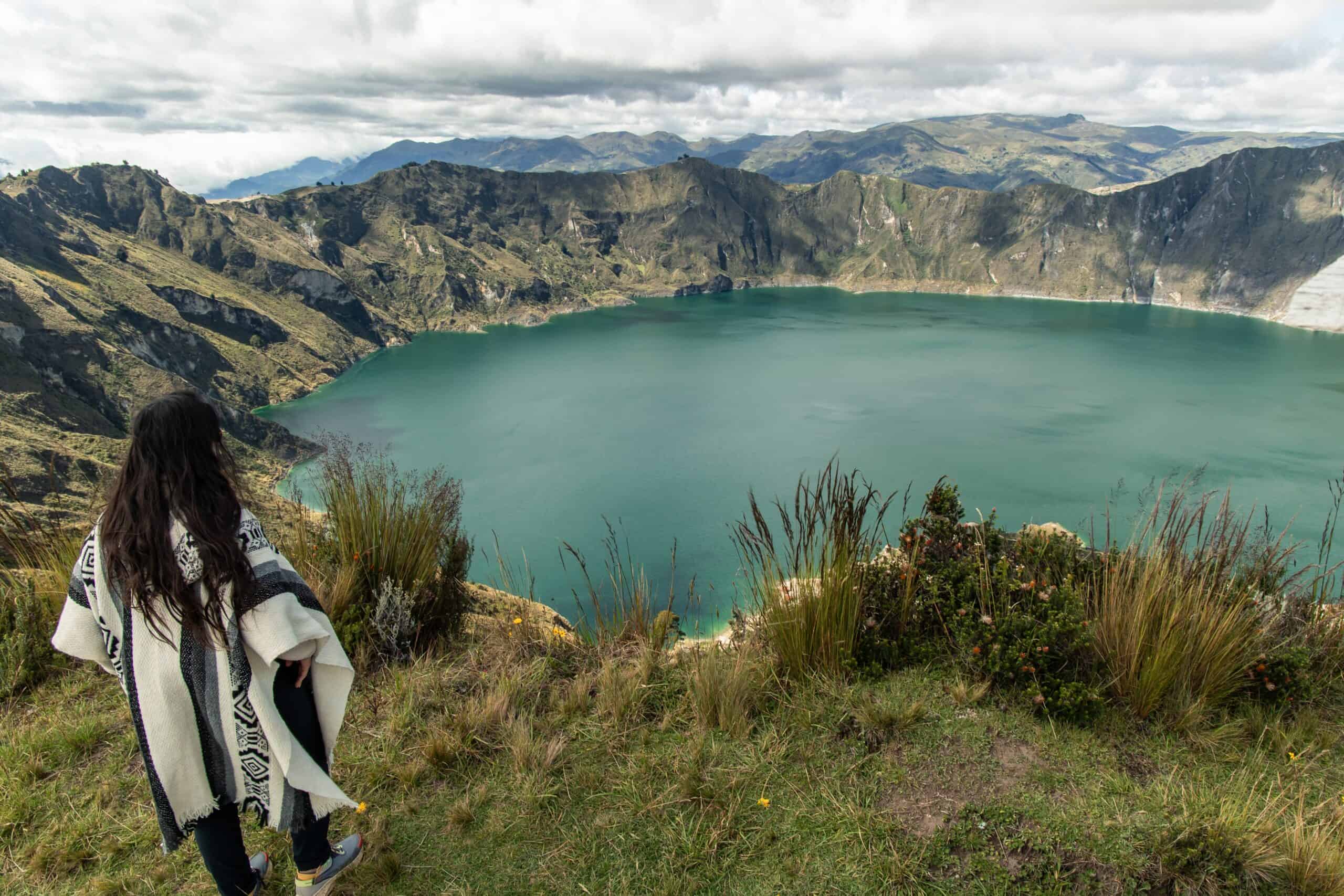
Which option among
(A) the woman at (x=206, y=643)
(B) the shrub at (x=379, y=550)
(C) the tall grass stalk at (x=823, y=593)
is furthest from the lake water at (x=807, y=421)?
(A) the woman at (x=206, y=643)

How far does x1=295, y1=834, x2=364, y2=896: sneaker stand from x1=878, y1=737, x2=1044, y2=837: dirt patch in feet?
6.46

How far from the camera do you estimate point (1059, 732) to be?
9.59 feet

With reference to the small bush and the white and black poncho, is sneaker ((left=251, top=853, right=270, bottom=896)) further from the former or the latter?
the small bush

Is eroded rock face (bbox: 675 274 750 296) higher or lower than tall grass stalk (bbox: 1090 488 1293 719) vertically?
lower

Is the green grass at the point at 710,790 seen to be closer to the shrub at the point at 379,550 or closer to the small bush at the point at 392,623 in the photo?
the small bush at the point at 392,623

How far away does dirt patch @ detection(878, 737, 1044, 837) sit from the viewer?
8.43ft

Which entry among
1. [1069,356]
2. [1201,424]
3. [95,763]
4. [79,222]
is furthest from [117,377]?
[1069,356]

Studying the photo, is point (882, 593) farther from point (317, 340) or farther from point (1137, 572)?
point (317, 340)

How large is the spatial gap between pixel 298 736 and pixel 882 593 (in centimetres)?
276

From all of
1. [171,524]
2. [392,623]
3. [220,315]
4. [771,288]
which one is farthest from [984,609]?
[771,288]

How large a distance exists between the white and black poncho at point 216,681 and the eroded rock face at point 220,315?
96.0m

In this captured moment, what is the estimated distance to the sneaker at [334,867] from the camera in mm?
2404

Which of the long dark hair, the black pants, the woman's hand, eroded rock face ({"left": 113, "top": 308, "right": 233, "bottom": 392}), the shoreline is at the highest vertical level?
the long dark hair

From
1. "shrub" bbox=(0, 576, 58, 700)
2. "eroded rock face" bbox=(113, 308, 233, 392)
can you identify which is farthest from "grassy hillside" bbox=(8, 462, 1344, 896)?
"eroded rock face" bbox=(113, 308, 233, 392)
